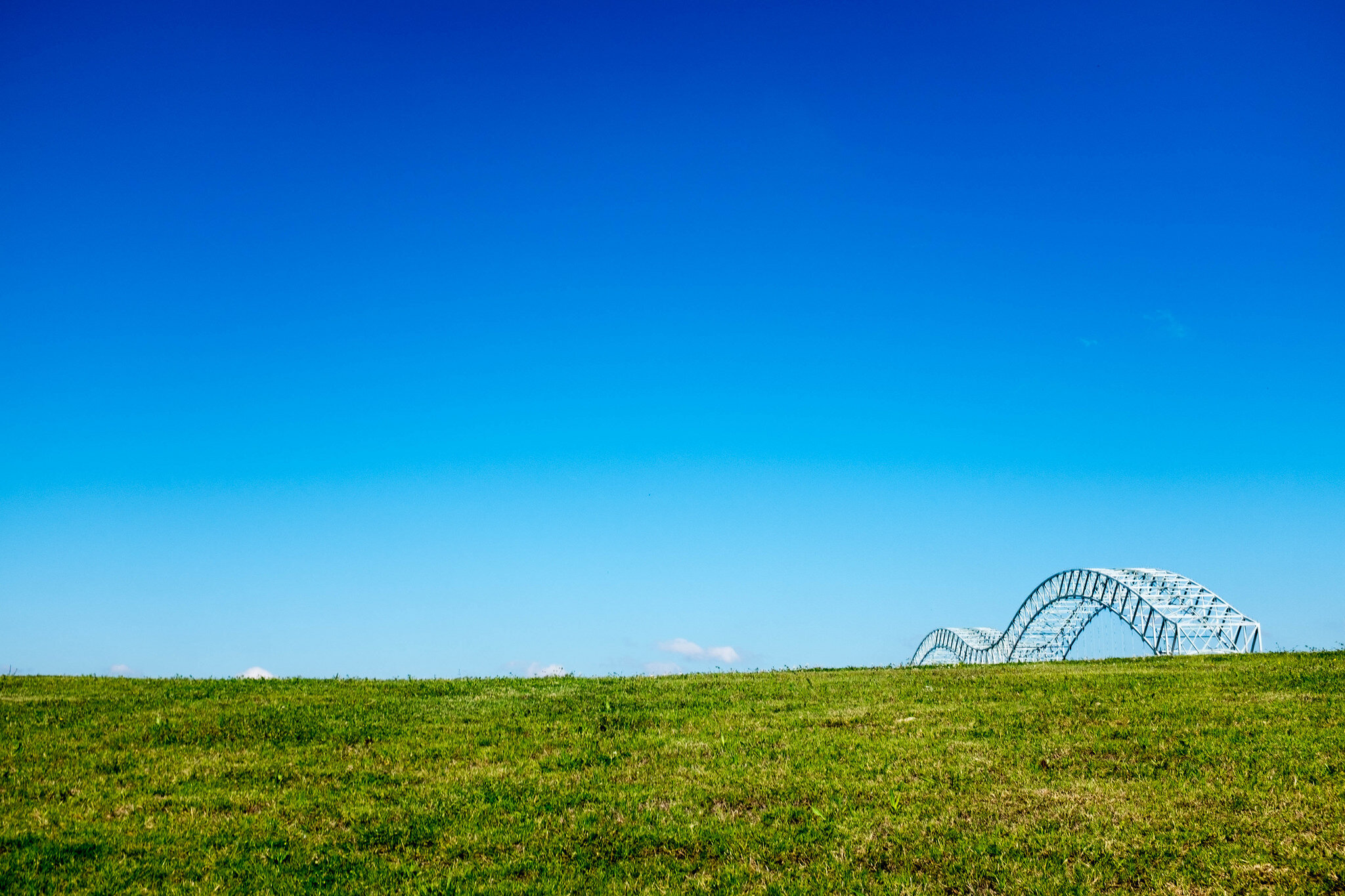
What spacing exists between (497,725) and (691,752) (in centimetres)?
405

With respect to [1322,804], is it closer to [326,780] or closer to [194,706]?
[326,780]

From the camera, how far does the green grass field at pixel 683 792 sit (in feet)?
30.6

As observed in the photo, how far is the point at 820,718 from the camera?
52.4ft

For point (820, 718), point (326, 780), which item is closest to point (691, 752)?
point (820, 718)

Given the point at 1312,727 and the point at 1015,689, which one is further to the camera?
the point at 1015,689

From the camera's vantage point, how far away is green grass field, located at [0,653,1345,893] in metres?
9.31

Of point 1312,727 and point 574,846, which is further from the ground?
point 1312,727

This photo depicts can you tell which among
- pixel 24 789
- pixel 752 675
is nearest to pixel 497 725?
pixel 24 789

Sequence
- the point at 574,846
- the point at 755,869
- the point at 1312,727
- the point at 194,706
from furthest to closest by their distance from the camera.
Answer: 1. the point at 194,706
2. the point at 1312,727
3. the point at 574,846
4. the point at 755,869

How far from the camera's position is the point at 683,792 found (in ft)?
38.6

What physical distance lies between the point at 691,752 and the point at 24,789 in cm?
937

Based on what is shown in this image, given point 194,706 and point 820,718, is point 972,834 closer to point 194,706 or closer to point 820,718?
point 820,718

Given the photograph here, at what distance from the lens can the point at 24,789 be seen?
11.9m

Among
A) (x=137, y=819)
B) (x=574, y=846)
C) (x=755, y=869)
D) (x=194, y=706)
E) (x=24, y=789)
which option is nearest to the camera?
(x=755, y=869)
